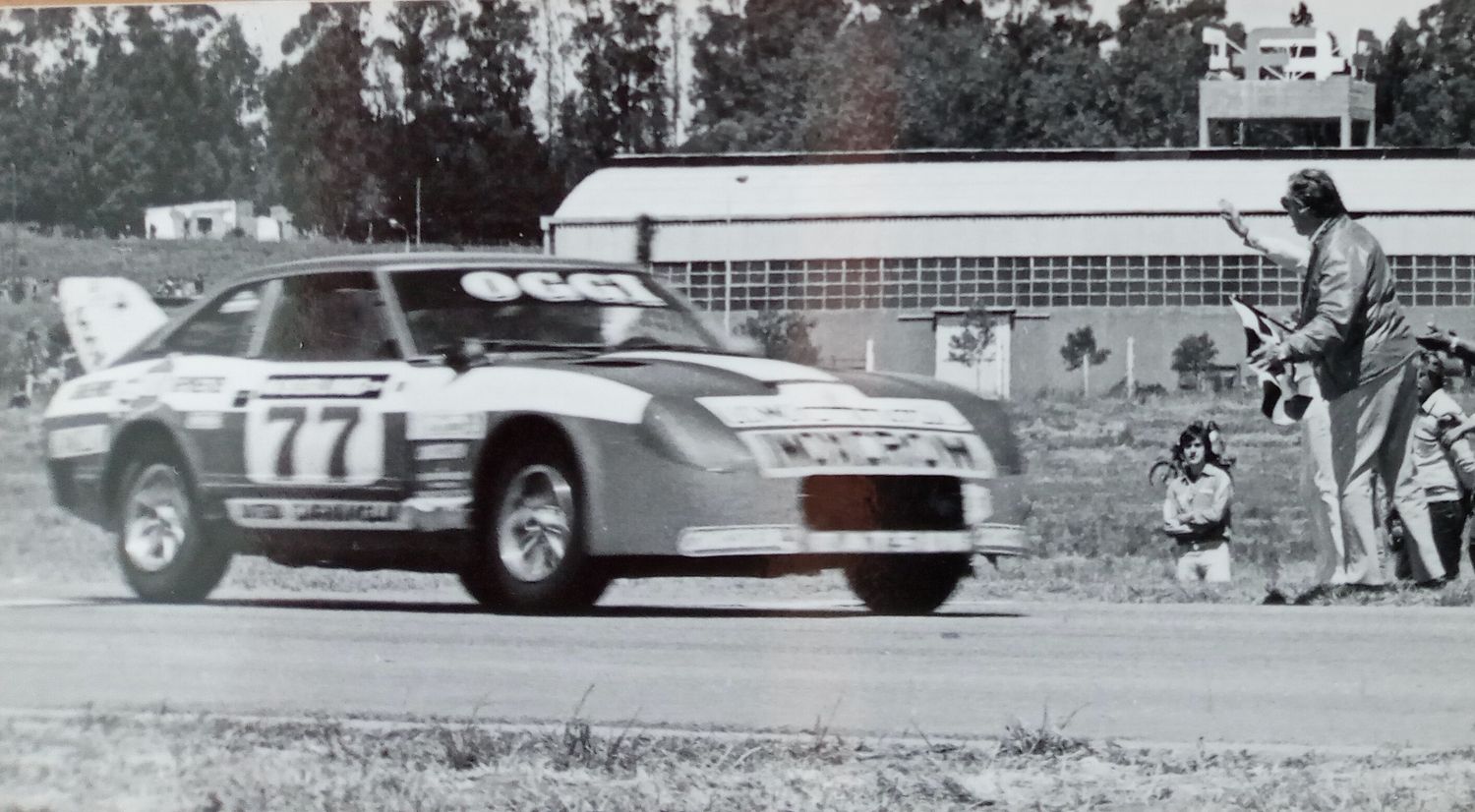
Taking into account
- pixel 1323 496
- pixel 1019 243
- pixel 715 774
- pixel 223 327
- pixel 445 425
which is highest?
pixel 1019 243

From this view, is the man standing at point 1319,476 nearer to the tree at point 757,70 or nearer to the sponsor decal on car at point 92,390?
the tree at point 757,70

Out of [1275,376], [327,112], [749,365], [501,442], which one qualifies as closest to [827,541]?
[749,365]

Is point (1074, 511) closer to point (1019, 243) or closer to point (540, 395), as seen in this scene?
point (1019, 243)

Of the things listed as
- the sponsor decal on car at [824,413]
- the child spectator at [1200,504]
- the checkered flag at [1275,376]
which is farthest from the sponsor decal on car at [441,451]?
the checkered flag at [1275,376]

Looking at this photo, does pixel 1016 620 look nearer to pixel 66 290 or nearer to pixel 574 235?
pixel 574 235

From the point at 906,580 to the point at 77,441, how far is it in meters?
2.81

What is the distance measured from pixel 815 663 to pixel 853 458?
62 centimetres

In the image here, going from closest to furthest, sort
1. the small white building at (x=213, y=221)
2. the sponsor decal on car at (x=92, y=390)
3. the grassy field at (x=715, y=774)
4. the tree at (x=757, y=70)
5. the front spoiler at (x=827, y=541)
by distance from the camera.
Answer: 1. the grassy field at (x=715, y=774)
2. the front spoiler at (x=827, y=541)
3. the tree at (x=757, y=70)
4. the small white building at (x=213, y=221)
5. the sponsor decal on car at (x=92, y=390)

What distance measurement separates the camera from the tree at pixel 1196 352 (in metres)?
7.22

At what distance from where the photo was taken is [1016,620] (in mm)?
7215

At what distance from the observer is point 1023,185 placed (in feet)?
24.1

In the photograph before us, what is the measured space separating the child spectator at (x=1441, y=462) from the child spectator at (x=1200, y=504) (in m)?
0.61

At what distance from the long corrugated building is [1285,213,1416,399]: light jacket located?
6 cm

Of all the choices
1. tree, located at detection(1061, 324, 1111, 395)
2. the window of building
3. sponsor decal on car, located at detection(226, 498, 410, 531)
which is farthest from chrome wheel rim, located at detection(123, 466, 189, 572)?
tree, located at detection(1061, 324, 1111, 395)
